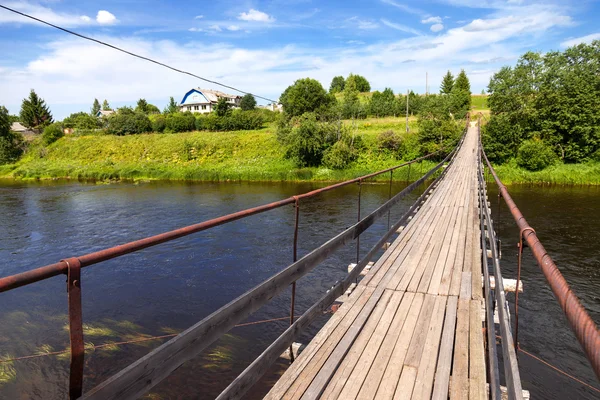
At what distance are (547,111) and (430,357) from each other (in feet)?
121

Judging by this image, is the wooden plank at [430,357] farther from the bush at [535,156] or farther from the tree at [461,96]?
the tree at [461,96]

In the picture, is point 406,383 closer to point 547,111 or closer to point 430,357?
point 430,357

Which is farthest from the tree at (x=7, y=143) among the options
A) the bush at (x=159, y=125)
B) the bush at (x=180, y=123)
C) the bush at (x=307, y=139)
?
the bush at (x=307, y=139)

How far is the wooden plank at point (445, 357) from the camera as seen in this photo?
2764mm

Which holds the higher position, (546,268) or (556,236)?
(546,268)

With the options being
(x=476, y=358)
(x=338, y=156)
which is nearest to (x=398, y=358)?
(x=476, y=358)

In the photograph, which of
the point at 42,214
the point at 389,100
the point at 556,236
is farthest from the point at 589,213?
the point at 389,100

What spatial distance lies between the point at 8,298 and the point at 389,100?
181 ft

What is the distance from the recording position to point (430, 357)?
3.21 meters

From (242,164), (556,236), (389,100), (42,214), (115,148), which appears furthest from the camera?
(389,100)

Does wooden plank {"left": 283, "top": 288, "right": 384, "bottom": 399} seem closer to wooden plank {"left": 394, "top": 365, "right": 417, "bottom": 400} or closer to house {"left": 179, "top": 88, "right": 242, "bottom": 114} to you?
wooden plank {"left": 394, "top": 365, "right": 417, "bottom": 400}

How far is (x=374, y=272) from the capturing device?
17.3 feet

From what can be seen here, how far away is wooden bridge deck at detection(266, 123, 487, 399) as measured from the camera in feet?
9.34

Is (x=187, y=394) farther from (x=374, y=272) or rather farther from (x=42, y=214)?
(x=42, y=214)
